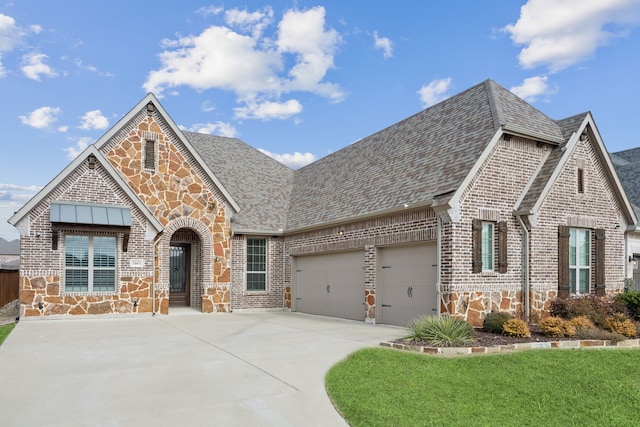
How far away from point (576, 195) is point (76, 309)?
16.0 m

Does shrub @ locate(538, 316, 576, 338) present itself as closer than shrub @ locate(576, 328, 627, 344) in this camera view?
No

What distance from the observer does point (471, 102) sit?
54.6 feet

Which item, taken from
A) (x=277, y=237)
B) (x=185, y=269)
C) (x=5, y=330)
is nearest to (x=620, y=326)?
(x=277, y=237)

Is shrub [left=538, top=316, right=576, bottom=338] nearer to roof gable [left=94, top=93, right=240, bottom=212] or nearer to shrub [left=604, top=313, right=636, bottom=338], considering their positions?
shrub [left=604, top=313, right=636, bottom=338]

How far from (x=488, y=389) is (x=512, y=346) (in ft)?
10.4

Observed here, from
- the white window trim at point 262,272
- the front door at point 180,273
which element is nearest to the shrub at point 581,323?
the white window trim at point 262,272

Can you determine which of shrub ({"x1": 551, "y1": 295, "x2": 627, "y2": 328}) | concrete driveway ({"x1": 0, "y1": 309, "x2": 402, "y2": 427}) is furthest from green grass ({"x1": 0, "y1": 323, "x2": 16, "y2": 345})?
shrub ({"x1": 551, "y1": 295, "x2": 627, "y2": 328})

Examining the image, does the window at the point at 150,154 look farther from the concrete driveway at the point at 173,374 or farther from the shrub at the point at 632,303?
the shrub at the point at 632,303

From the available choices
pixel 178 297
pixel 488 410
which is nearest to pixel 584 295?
pixel 488 410

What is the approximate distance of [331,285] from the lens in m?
19.1

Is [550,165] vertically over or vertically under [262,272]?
over

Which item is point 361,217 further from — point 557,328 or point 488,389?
point 488,389

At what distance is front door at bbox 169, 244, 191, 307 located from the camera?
2225 cm

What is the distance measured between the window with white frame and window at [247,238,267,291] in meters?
10.1
